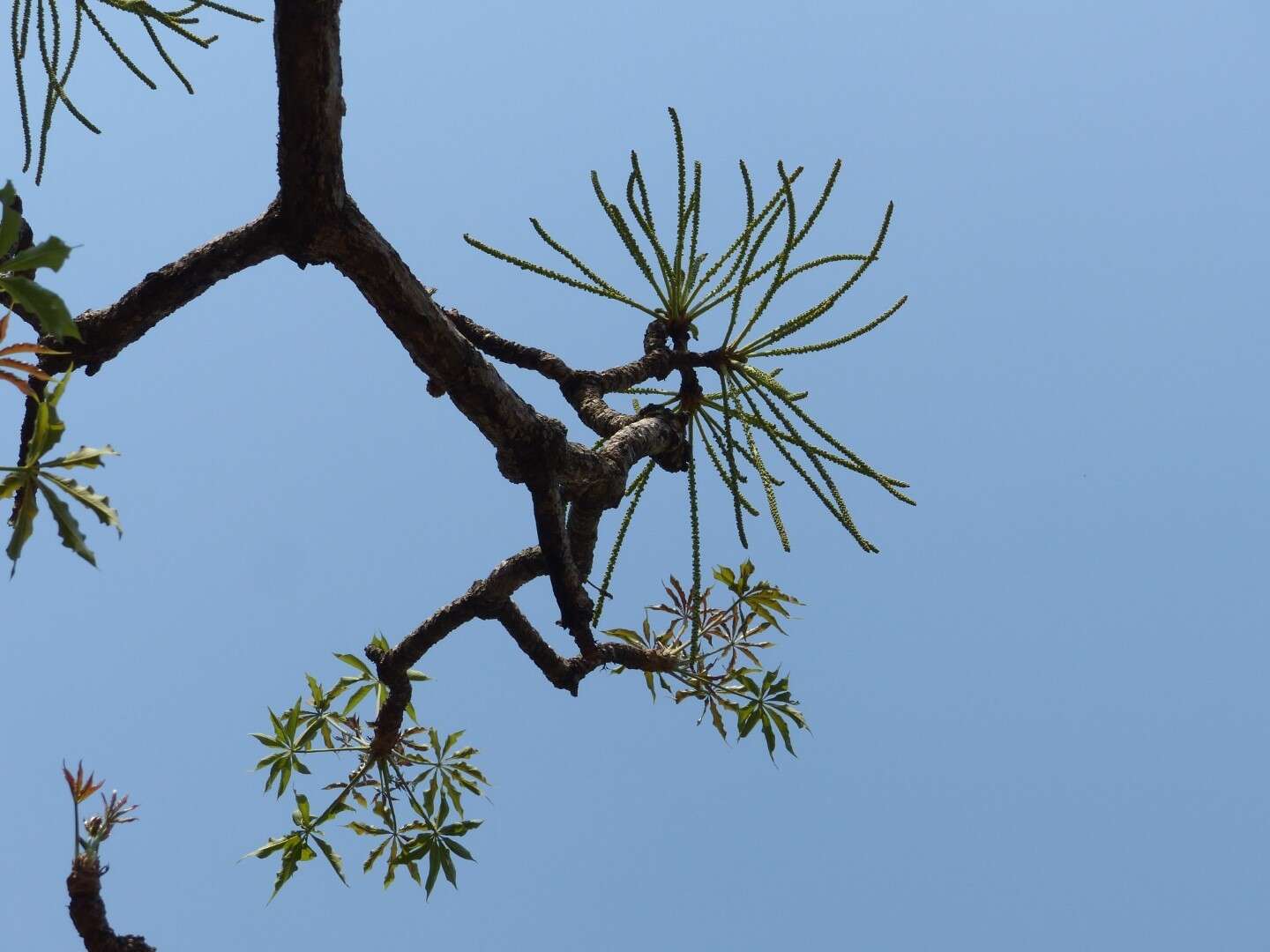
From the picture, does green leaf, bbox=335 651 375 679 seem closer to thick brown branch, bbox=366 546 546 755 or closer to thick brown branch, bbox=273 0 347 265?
thick brown branch, bbox=366 546 546 755

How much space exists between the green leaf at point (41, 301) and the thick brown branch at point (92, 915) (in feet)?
5.55

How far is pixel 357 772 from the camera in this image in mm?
4520

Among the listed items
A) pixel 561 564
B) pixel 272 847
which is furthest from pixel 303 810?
pixel 561 564

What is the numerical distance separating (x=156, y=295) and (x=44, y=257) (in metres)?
1.10

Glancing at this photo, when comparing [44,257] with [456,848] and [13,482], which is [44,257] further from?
[456,848]

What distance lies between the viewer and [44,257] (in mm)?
2172

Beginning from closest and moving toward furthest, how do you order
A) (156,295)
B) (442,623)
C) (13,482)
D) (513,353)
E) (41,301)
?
1. (41,301)
2. (13,482)
3. (156,295)
4. (442,623)
5. (513,353)

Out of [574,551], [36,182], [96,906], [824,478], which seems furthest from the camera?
[574,551]

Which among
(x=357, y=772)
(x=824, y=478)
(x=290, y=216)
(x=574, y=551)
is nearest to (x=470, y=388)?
(x=290, y=216)

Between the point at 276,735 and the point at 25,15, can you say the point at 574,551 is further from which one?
the point at 25,15

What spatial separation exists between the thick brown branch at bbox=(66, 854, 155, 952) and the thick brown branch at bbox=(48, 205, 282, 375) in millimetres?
1430

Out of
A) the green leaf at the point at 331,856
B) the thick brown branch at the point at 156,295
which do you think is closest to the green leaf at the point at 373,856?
the green leaf at the point at 331,856

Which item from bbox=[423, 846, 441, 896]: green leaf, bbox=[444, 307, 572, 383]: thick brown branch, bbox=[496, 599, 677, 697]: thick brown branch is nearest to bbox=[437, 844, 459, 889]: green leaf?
bbox=[423, 846, 441, 896]: green leaf

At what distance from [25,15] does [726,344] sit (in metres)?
2.66
